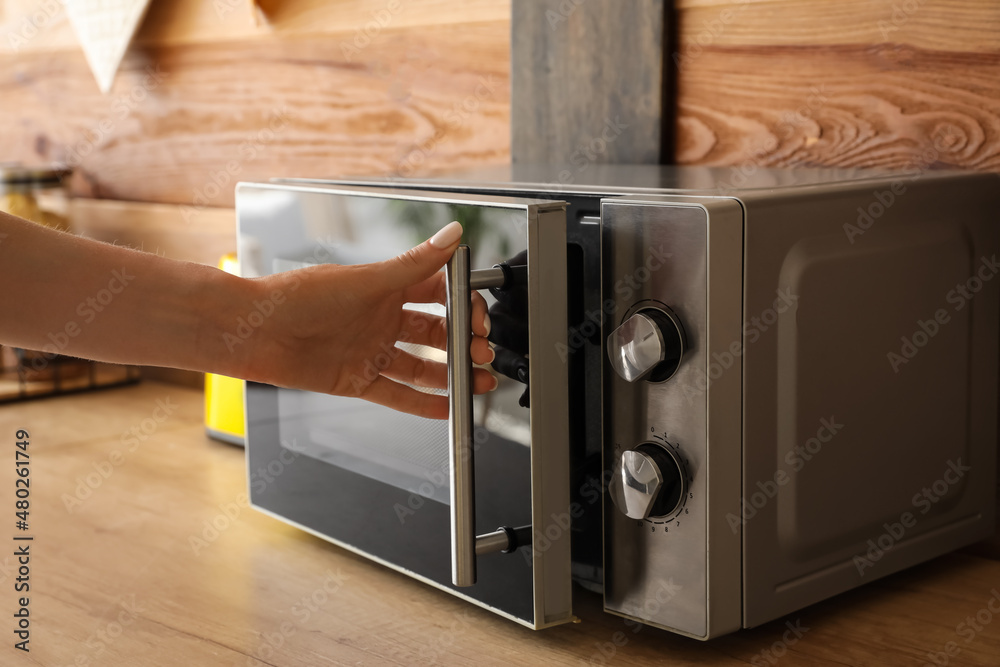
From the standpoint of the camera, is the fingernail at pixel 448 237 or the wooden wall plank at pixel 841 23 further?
the wooden wall plank at pixel 841 23

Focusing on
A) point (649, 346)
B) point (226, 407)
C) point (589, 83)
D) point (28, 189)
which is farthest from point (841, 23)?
point (28, 189)

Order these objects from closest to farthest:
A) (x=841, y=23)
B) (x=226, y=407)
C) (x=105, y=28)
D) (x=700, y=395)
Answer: (x=700, y=395)
(x=841, y=23)
(x=226, y=407)
(x=105, y=28)

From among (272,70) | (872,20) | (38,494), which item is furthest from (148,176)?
(872,20)

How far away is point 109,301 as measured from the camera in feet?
2.23

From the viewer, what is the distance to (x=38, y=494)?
1.08 m

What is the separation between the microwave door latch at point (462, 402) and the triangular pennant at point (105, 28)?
1.14 meters

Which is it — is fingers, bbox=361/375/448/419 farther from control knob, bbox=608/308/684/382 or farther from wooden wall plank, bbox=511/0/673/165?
wooden wall plank, bbox=511/0/673/165

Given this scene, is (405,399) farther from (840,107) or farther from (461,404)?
(840,107)

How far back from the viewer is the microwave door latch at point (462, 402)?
62 cm

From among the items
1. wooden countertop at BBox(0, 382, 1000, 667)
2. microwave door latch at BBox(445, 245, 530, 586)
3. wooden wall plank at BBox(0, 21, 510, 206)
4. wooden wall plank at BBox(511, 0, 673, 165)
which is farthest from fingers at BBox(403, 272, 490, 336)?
wooden wall plank at BBox(0, 21, 510, 206)

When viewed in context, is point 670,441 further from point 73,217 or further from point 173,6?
point 73,217

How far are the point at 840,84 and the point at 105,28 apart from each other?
1.19m

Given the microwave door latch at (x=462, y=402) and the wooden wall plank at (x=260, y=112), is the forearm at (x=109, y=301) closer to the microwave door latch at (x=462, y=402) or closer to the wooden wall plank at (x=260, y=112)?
the microwave door latch at (x=462, y=402)

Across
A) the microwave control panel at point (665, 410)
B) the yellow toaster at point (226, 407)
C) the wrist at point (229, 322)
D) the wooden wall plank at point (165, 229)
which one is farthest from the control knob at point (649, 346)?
the wooden wall plank at point (165, 229)
